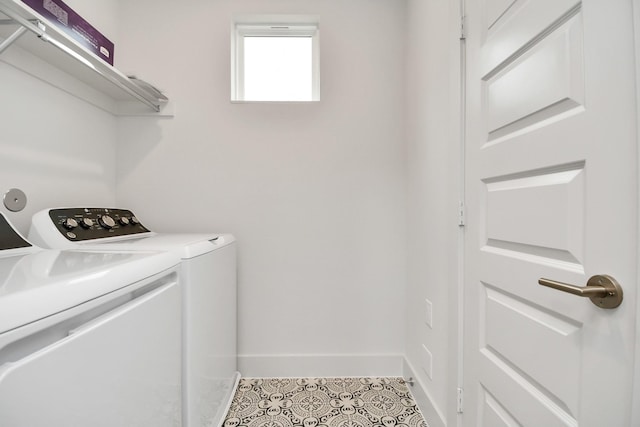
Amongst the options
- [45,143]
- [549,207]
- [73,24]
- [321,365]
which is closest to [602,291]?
[549,207]

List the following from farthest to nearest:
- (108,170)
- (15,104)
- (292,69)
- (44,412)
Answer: (292,69) → (108,170) → (15,104) → (44,412)

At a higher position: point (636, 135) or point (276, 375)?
point (636, 135)

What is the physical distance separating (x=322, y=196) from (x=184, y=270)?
96 cm

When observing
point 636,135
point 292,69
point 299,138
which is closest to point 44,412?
point 636,135

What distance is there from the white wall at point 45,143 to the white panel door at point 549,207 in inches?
66.2

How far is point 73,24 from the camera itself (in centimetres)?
112

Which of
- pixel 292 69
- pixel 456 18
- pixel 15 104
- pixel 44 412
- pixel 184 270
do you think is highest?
pixel 292 69

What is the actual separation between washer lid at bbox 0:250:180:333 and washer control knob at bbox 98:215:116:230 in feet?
1.66

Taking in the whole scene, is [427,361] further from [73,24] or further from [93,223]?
[73,24]

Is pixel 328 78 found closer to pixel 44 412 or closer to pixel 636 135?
pixel 636 135

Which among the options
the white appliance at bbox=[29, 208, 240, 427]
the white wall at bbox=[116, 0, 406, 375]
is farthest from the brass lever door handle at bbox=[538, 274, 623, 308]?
the white wall at bbox=[116, 0, 406, 375]

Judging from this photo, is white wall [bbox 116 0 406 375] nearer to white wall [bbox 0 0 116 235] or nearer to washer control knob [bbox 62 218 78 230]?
white wall [bbox 0 0 116 235]

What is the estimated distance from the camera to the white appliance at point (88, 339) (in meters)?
0.47

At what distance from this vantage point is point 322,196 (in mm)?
1781
